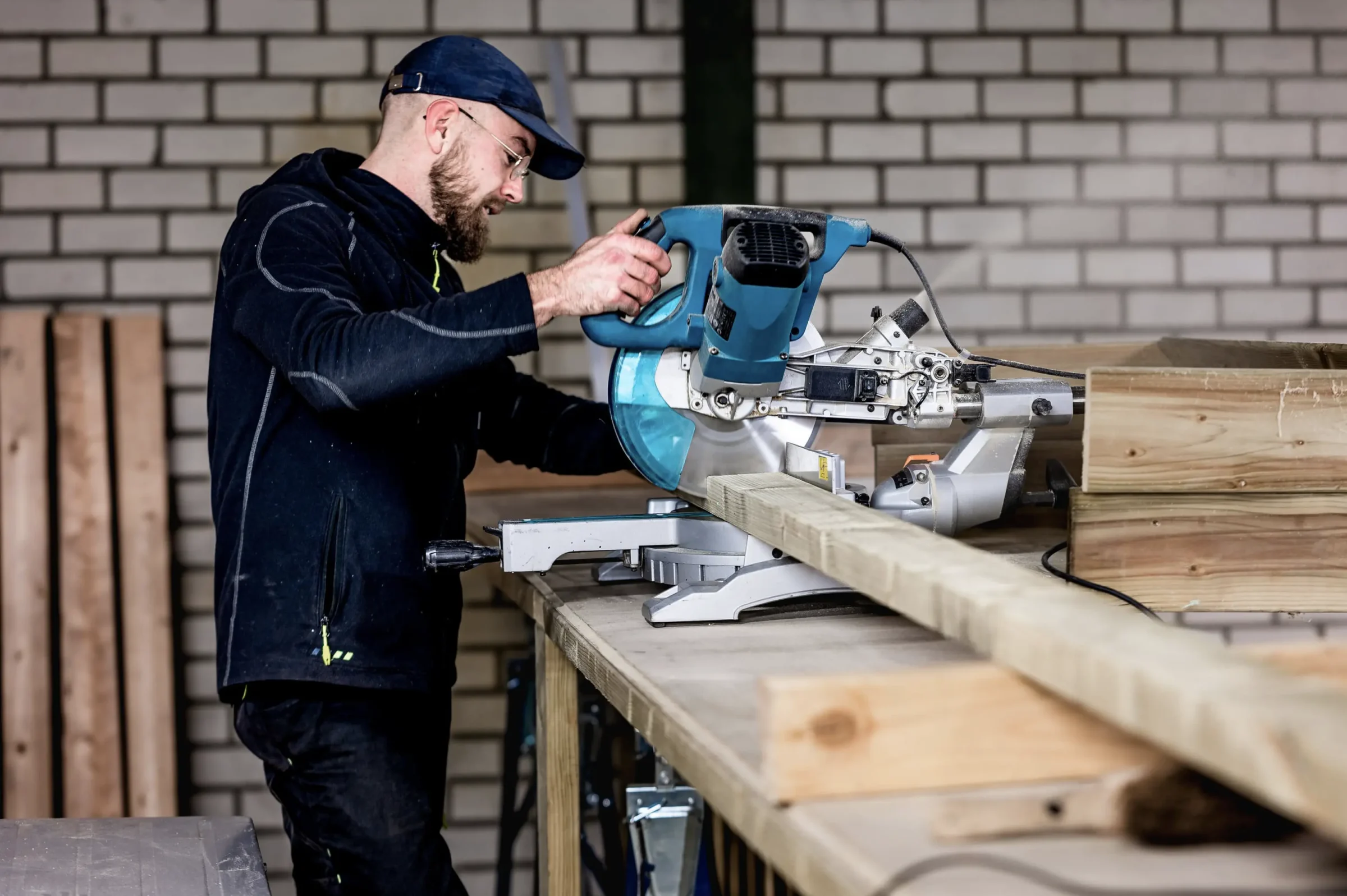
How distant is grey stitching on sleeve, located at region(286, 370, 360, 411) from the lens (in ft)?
5.21

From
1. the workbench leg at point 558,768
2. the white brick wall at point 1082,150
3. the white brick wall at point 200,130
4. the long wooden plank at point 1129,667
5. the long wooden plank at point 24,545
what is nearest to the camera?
the long wooden plank at point 1129,667

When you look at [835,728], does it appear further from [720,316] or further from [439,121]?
[439,121]

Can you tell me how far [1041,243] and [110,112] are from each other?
97.1 inches

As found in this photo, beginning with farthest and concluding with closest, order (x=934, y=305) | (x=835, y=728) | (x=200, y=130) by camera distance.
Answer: (x=200, y=130), (x=934, y=305), (x=835, y=728)

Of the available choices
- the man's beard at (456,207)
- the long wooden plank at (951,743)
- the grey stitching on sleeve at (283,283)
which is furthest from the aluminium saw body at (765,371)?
the long wooden plank at (951,743)

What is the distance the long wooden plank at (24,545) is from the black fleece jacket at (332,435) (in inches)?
58.4

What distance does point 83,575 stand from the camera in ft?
10.1

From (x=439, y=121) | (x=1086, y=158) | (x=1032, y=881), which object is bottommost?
(x=1032, y=881)

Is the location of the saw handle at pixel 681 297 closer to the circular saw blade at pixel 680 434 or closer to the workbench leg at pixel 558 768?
the circular saw blade at pixel 680 434

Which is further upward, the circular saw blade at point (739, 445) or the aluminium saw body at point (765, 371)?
the aluminium saw body at point (765, 371)

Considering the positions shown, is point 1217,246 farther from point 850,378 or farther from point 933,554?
point 933,554

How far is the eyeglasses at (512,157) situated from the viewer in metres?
1.97

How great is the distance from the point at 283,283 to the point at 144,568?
1731mm

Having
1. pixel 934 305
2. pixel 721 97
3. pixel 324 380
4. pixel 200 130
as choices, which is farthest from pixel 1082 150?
pixel 324 380
